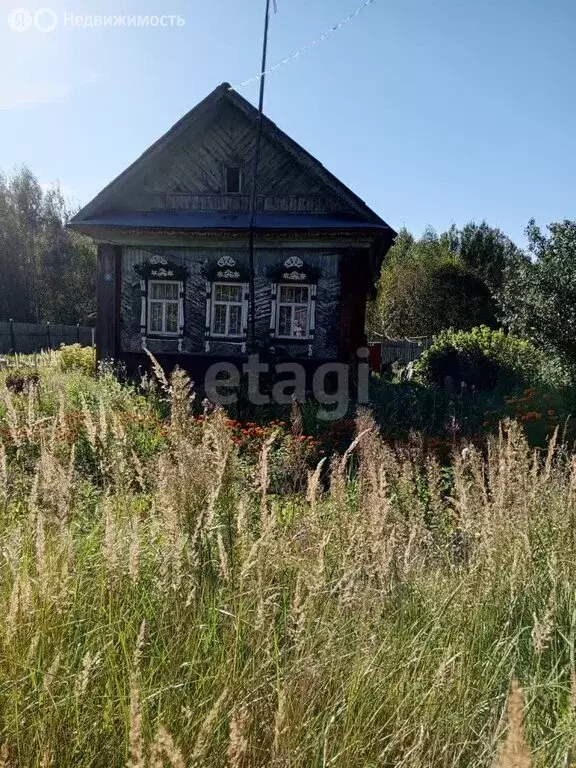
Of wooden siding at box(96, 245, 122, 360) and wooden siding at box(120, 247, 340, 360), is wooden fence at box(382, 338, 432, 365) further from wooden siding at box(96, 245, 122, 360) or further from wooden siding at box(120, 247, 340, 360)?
wooden siding at box(96, 245, 122, 360)

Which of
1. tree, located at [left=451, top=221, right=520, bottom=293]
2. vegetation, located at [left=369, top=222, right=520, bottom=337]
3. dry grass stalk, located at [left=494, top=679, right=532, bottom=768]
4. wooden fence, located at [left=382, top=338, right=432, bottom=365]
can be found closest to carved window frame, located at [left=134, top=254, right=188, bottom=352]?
dry grass stalk, located at [left=494, top=679, right=532, bottom=768]

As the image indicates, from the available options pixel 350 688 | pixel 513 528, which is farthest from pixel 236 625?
pixel 513 528

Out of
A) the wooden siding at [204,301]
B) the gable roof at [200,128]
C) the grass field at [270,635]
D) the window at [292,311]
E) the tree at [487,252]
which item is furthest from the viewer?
the tree at [487,252]

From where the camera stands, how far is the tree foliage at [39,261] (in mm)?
34156

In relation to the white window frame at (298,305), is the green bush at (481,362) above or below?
below

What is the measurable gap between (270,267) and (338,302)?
154 cm

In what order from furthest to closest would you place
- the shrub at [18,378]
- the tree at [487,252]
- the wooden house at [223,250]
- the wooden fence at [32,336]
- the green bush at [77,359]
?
the tree at [487,252]
the wooden fence at [32,336]
the green bush at [77,359]
the wooden house at [223,250]
the shrub at [18,378]

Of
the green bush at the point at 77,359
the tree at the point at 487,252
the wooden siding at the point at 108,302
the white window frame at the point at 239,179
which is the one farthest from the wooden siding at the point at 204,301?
the tree at the point at 487,252

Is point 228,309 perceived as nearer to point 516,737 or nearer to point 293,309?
point 293,309

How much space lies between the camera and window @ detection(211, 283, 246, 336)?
44.2ft

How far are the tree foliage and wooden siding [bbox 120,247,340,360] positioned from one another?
73.2 feet

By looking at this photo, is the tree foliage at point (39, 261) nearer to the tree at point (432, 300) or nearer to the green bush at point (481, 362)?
the tree at point (432, 300)

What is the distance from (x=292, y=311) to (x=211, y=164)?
3.50 meters

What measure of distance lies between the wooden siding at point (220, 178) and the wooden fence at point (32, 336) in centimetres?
1347
